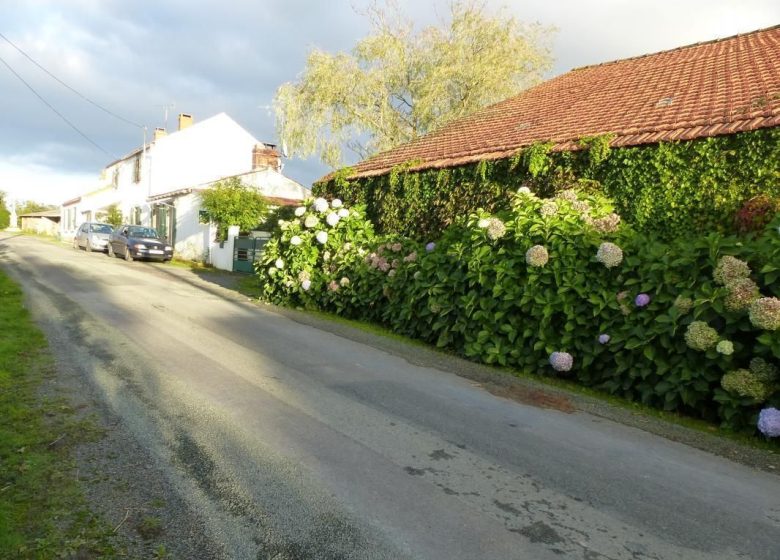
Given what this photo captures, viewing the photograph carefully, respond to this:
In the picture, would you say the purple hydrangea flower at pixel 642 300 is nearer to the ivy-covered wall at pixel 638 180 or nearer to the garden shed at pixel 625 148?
the ivy-covered wall at pixel 638 180

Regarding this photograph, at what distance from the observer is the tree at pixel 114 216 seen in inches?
1470

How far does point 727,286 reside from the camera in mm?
5652

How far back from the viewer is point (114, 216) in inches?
1483

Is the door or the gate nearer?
the gate

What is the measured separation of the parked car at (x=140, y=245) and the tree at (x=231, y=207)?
2284mm

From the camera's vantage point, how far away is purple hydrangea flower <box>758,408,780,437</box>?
500 cm

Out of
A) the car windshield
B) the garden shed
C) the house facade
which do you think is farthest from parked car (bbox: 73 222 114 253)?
the house facade

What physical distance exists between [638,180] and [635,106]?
3060 mm

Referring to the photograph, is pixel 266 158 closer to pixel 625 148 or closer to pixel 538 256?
pixel 625 148

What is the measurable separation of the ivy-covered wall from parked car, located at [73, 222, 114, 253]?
70.3 feet

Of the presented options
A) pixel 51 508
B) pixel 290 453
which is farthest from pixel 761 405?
pixel 51 508

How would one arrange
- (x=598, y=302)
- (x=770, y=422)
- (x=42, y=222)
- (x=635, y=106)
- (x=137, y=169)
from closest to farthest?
(x=770, y=422) < (x=598, y=302) < (x=635, y=106) < (x=137, y=169) < (x=42, y=222)

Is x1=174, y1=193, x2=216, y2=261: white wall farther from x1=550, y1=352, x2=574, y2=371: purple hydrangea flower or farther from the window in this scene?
x1=550, y1=352, x2=574, y2=371: purple hydrangea flower

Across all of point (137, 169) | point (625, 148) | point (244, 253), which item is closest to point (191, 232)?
point (244, 253)
